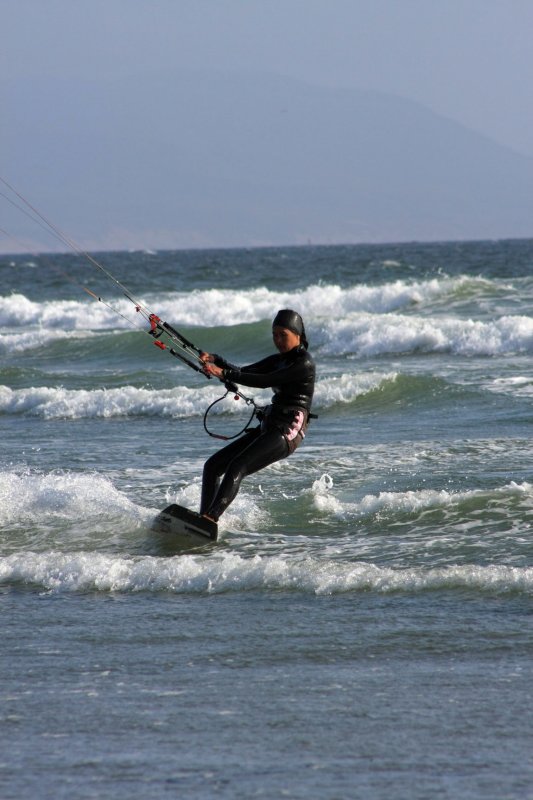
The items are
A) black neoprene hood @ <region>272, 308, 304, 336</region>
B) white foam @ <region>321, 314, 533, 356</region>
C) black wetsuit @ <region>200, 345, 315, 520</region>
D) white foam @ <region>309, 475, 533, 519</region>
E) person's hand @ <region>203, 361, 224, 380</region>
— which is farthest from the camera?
white foam @ <region>321, 314, 533, 356</region>

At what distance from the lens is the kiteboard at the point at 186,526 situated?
8.49 m

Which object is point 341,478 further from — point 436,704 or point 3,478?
point 436,704

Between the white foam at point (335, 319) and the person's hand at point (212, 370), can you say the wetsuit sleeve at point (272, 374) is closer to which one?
the person's hand at point (212, 370)

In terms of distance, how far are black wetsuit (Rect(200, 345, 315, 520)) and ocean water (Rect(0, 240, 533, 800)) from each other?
17.0 inches

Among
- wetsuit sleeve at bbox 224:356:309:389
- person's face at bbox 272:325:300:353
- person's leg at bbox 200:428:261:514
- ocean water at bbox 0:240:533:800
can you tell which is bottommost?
ocean water at bbox 0:240:533:800

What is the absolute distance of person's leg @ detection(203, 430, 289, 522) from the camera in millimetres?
8398

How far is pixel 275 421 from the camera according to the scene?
852 centimetres

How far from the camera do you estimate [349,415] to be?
15.7 m

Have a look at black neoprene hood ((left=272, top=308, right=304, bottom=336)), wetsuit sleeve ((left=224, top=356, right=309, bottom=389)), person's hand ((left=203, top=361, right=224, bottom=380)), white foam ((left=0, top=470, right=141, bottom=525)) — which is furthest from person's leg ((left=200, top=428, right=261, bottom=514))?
white foam ((left=0, top=470, right=141, bottom=525))

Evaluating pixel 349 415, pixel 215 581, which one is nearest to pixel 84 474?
pixel 215 581

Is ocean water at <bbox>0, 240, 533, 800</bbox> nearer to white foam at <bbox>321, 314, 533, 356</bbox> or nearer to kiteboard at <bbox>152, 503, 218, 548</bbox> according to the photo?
kiteboard at <bbox>152, 503, 218, 548</bbox>

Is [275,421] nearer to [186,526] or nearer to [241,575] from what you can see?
[186,526]

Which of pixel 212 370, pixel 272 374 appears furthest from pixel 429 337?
pixel 212 370

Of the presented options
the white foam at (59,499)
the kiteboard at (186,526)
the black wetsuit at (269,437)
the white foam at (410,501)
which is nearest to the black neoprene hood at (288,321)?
the black wetsuit at (269,437)
